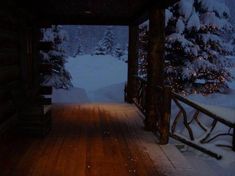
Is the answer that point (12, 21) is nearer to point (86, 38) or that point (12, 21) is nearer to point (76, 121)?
point (76, 121)

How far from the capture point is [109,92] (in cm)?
2450

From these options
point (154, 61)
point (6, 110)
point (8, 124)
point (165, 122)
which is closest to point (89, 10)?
point (154, 61)

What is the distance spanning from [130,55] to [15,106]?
5.56 meters

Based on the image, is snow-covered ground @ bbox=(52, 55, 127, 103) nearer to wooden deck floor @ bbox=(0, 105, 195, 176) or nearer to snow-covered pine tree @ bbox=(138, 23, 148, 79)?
snow-covered pine tree @ bbox=(138, 23, 148, 79)

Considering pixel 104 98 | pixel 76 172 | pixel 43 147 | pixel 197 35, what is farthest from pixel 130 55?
pixel 104 98

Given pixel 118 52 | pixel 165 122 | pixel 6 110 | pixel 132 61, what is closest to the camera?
pixel 165 122

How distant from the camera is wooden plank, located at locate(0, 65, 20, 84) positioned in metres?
6.91

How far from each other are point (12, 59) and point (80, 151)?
2.89 metres

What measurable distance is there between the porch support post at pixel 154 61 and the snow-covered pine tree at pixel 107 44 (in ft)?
113

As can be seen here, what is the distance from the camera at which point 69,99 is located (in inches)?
737

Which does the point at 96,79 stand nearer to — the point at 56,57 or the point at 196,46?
the point at 56,57

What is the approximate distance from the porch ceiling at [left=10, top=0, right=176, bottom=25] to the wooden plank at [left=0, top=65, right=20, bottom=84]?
1.49m

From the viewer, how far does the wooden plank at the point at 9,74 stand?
6910mm

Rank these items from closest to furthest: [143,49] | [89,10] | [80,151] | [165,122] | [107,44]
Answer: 1. [80,151]
2. [165,122]
3. [89,10]
4. [143,49]
5. [107,44]
